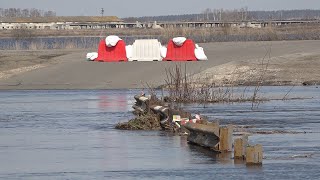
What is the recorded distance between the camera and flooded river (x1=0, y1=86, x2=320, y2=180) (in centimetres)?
2250

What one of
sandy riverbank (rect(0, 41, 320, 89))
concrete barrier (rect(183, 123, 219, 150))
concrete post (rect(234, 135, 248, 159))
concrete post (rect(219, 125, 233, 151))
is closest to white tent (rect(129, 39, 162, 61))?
sandy riverbank (rect(0, 41, 320, 89))

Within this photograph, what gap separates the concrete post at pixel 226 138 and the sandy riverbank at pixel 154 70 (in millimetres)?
22814

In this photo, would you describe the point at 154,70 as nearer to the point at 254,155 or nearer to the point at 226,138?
the point at 226,138

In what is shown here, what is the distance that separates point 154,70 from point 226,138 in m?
27.5

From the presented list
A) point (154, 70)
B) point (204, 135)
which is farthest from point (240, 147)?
point (154, 70)

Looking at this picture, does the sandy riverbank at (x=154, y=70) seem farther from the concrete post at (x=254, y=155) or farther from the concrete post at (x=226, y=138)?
the concrete post at (x=254, y=155)

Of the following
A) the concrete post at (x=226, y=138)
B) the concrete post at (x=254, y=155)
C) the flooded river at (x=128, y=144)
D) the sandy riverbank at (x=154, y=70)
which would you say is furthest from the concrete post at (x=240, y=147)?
the sandy riverbank at (x=154, y=70)

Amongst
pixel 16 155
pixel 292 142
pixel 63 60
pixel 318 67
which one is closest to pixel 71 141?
pixel 16 155

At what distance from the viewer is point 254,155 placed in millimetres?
23078

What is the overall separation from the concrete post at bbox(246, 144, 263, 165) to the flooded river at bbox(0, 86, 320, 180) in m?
0.27

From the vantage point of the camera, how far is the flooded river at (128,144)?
22500 mm

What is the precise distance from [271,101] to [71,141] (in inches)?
558

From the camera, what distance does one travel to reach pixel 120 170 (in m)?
22.9

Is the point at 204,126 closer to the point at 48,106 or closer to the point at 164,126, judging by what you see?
the point at 164,126
